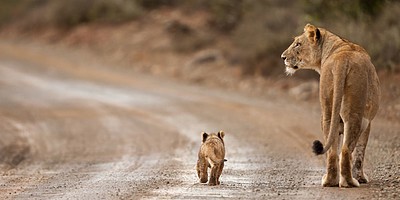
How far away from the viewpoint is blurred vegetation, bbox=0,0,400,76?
21.3m

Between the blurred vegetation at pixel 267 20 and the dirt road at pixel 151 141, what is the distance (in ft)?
6.57

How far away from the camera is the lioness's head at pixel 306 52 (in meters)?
10.6

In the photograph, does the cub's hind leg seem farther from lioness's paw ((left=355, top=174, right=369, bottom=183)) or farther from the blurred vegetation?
the blurred vegetation

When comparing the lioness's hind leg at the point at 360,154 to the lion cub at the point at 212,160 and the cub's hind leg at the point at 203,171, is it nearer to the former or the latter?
the lion cub at the point at 212,160

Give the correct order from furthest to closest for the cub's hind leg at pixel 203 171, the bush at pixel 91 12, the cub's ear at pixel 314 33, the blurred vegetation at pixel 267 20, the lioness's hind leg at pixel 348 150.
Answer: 1. the bush at pixel 91 12
2. the blurred vegetation at pixel 267 20
3. the cub's ear at pixel 314 33
4. the cub's hind leg at pixel 203 171
5. the lioness's hind leg at pixel 348 150

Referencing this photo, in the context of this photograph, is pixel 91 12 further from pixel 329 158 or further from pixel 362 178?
pixel 329 158

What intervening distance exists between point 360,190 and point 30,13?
36.2 m

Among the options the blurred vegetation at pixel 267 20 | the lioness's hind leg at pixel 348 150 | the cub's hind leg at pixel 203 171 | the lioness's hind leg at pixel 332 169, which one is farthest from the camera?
the blurred vegetation at pixel 267 20

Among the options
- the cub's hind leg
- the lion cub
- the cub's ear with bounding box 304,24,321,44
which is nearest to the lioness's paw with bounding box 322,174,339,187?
the lion cub

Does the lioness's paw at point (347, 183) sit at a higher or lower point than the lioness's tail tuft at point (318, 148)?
lower

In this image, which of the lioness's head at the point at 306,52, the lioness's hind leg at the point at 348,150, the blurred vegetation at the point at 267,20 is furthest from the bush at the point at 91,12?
the lioness's hind leg at the point at 348,150

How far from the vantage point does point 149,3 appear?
38312 millimetres

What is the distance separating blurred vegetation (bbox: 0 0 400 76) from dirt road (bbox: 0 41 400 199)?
6.57 feet

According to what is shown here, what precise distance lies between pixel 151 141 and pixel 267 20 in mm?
11845
